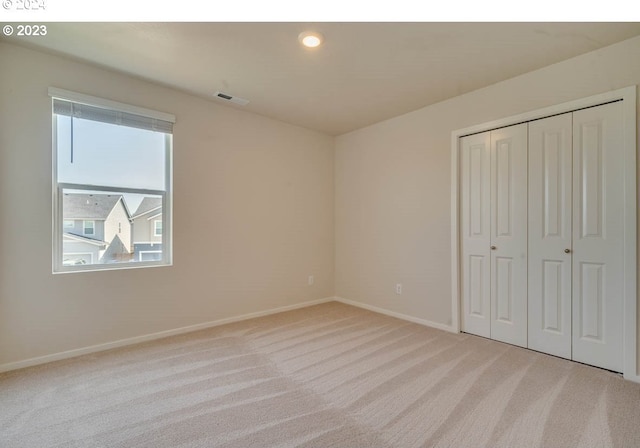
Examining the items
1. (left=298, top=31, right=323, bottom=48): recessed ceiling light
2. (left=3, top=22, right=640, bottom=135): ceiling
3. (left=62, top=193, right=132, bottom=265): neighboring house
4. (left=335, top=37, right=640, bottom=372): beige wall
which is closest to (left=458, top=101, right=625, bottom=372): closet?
(left=335, top=37, right=640, bottom=372): beige wall

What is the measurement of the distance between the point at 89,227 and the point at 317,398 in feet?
8.10

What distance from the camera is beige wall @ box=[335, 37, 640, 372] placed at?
2.53 metres

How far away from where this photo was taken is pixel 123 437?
1.65m

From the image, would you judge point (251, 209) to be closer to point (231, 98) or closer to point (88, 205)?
point (231, 98)

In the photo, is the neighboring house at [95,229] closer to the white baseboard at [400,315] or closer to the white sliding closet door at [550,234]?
the white baseboard at [400,315]

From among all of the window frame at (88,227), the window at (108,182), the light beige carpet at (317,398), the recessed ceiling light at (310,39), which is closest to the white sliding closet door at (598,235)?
the light beige carpet at (317,398)

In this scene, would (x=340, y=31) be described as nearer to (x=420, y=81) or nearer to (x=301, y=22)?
(x=301, y=22)

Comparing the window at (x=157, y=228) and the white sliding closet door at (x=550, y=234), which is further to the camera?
the window at (x=157, y=228)

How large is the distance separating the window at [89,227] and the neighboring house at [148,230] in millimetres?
318

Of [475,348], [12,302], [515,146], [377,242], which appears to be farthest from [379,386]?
[12,302]

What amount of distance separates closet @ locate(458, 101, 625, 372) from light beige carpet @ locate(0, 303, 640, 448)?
0.29 m

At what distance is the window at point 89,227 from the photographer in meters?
2.73

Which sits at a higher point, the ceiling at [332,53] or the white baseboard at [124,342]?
the ceiling at [332,53]

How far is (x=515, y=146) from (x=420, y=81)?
1.09 metres
